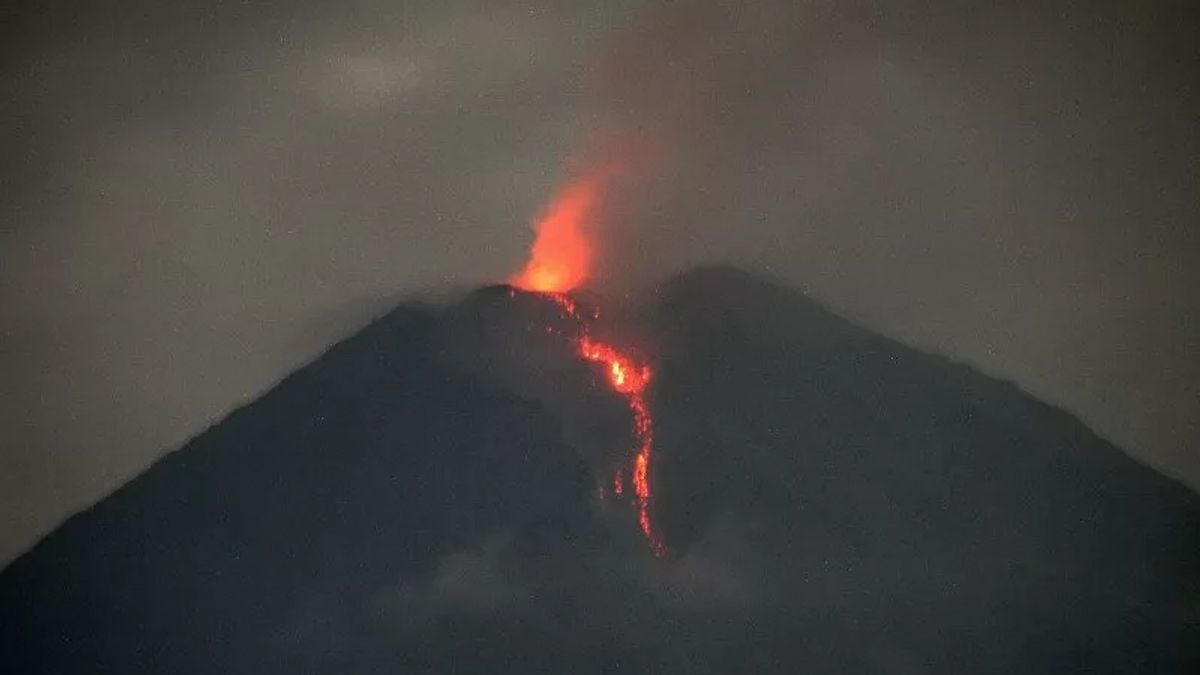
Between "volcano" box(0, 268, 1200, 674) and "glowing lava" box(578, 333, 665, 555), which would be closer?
"volcano" box(0, 268, 1200, 674)

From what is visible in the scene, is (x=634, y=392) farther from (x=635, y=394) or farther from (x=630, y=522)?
(x=630, y=522)

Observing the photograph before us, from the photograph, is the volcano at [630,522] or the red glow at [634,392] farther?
the red glow at [634,392]

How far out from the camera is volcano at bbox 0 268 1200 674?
8.60 metres

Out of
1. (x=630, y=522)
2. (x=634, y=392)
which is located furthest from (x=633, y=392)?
(x=630, y=522)

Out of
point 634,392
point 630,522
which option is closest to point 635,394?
point 634,392

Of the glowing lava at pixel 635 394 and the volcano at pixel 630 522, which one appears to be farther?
the glowing lava at pixel 635 394

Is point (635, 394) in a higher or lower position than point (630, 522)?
higher

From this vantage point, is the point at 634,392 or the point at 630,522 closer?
the point at 630,522

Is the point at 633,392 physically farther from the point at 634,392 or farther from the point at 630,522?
the point at 630,522

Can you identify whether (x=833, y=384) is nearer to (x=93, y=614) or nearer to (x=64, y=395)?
(x=64, y=395)

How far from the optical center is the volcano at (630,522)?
8602 mm

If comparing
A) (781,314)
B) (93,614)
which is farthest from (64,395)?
(781,314)

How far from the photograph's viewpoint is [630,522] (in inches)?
421

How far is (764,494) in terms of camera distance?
1036 centimetres
